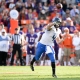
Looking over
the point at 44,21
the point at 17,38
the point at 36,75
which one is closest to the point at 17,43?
the point at 17,38

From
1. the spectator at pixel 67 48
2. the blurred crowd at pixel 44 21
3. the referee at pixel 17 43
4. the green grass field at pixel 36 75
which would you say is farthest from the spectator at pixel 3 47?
the green grass field at pixel 36 75

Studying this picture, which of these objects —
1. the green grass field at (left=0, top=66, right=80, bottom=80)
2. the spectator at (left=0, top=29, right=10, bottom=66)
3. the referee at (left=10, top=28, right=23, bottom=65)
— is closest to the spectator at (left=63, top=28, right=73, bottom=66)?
the referee at (left=10, top=28, right=23, bottom=65)

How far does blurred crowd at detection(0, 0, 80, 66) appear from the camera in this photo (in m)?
21.9

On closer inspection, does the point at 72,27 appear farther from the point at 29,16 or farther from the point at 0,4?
the point at 0,4

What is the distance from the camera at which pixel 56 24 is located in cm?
1446

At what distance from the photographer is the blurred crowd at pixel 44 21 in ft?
71.9

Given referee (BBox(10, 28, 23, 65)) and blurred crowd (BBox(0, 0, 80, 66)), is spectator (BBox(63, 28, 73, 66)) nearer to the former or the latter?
blurred crowd (BBox(0, 0, 80, 66))

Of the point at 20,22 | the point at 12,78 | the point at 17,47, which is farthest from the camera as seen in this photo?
the point at 20,22

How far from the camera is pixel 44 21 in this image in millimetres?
24234

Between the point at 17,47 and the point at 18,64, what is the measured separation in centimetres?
78

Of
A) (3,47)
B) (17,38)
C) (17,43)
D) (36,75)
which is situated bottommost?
(36,75)

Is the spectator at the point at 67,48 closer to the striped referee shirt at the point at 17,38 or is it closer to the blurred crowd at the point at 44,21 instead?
the blurred crowd at the point at 44,21

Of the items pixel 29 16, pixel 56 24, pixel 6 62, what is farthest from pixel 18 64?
pixel 56 24

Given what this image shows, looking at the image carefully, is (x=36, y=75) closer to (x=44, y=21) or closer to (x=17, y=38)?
(x=17, y=38)
